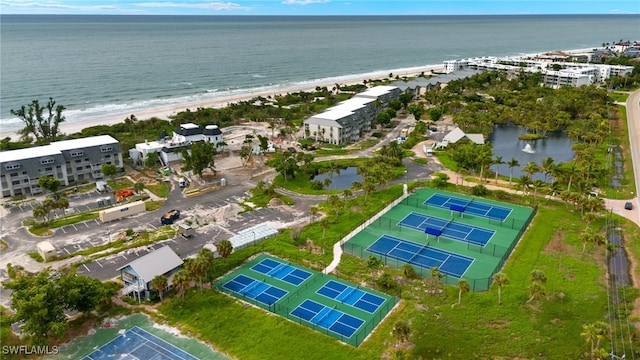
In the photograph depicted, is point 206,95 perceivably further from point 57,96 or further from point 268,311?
point 268,311

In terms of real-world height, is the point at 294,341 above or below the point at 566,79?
below

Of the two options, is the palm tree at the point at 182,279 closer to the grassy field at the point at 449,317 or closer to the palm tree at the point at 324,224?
the grassy field at the point at 449,317

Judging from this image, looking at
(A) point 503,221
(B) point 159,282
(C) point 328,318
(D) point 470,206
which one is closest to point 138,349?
(B) point 159,282

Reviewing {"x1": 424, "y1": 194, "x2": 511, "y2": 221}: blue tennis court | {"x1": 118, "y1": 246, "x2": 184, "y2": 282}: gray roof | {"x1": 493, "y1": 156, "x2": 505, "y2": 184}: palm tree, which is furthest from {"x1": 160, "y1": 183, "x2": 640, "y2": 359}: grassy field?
{"x1": 493, "y1": 156, "x2": 505, "y2": 184}: palm tree

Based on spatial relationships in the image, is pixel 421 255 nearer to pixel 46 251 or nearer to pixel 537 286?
pixel 537 286

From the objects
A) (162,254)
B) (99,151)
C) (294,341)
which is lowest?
(294,341)

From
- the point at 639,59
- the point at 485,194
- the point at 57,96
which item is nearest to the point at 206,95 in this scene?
the point at 57,96

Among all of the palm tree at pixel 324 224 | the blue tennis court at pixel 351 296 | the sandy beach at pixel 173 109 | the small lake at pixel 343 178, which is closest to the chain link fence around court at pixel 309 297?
the blue tennis court at pixel 351 296
